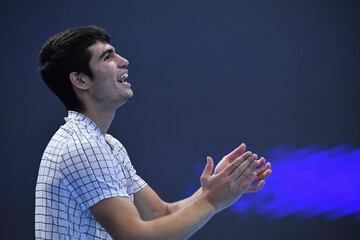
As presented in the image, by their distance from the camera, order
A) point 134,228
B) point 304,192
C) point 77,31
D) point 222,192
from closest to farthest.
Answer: point 134,228
point 222,192
point 77,31
point 304,192

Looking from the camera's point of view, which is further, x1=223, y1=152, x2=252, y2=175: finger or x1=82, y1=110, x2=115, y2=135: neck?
x1=82, y1=110, x2=115, y2=135: neck

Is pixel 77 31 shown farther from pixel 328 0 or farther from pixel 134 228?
pixel 328 0

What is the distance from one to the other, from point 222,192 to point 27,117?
1.70m

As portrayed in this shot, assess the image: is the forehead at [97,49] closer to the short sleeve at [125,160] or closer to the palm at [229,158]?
the short sleeve at [125,160]

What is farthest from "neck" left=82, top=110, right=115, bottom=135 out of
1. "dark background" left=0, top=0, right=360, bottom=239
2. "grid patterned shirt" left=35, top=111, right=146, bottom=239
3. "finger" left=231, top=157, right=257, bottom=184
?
"dark background" left=0, top=0, right=360, bottom=239


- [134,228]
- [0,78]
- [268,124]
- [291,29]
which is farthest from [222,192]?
[0,78]

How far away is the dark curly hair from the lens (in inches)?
61.1

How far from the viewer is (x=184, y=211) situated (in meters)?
1.37

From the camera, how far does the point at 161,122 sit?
2729 mm

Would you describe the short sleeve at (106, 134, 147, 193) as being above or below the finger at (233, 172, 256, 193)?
above

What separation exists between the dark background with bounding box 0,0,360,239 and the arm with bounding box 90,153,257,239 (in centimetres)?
125

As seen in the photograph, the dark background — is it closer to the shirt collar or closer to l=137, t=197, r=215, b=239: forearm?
the shirt collar

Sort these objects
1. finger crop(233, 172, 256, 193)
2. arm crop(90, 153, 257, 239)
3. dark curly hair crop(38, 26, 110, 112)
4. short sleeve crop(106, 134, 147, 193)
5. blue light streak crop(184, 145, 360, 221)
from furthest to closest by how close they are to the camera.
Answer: blue light streak crop(184, 145, 360, 221) → short sleeve crop(106, 134, 147, 193) → dark curly hair crop(38, 26, 110, 112) → finger crop(233, 172, 256, 193) → arm crop(90, 153, 257, 239)

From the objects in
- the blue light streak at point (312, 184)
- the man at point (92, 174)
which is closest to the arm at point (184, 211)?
the man at point (92, 174)
